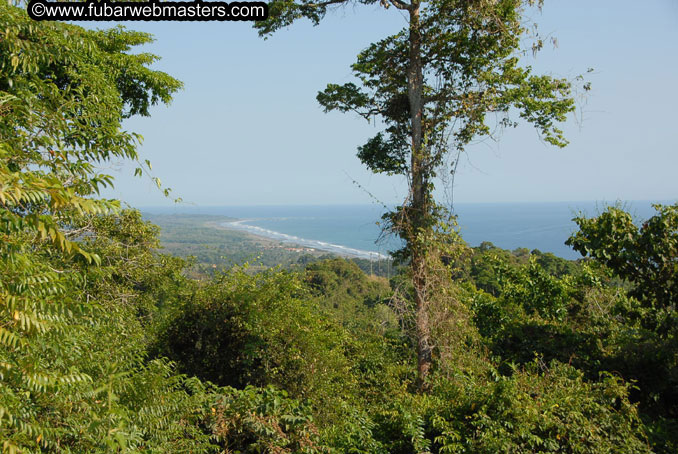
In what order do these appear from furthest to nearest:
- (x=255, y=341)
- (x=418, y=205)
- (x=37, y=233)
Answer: (x=418, y=205) → (x=255, y=341) → (x=37, y=233)

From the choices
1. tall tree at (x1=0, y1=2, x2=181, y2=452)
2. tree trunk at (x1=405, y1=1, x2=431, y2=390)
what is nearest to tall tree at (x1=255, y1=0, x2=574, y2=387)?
tree trunk at (x1=405, y1=1, x2=431, y2=390)

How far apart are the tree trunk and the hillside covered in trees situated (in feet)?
0.61

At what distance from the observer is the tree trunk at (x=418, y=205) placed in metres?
8.15

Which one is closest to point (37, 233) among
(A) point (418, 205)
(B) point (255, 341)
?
(B) point (255, 341)

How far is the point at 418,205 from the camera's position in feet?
27.3

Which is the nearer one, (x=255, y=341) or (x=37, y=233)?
(x=37, y=233)

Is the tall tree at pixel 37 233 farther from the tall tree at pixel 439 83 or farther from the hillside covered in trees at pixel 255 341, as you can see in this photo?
the tall tree at pixel 439 83

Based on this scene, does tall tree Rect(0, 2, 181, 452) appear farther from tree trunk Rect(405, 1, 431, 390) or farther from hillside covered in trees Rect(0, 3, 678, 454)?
tree trunk Rect(405, 1, 431, 390)

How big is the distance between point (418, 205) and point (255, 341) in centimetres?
393

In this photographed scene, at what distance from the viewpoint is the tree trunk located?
815 centimetres

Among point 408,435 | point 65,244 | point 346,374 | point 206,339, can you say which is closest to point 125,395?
point 65,244

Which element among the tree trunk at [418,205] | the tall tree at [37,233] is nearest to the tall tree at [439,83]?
the tree trunk at [418,205]

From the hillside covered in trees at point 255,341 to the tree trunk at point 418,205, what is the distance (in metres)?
0.19

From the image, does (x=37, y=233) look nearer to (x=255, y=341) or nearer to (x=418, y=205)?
(x=255, y=341)
